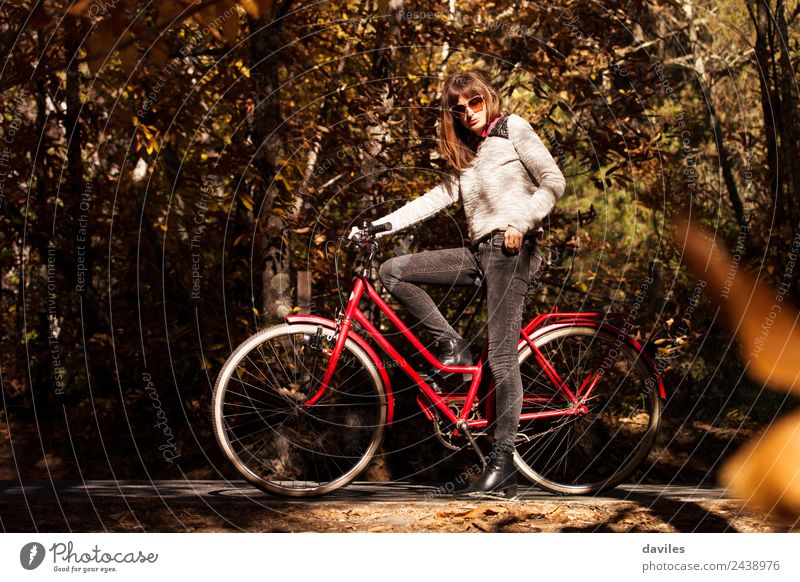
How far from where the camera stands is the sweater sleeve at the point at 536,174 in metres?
4.52

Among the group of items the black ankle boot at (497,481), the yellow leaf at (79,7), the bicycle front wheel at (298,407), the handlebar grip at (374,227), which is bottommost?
the black ankle boot at (497,481)

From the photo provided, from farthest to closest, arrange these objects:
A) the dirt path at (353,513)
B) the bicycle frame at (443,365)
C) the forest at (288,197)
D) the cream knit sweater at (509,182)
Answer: the forest at (288,197), the bicycle frame at (443,365), the cream knit sweater at (509,182), the dirt path at (353,513)

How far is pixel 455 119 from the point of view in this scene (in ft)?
15.7

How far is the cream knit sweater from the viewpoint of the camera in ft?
14.9

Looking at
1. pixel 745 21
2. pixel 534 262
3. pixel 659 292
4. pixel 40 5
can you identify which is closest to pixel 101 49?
pixel 40 5

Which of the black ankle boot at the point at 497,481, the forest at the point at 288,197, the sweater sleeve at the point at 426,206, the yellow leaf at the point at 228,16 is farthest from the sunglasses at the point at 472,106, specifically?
the black ankle boot at the point at 497,481

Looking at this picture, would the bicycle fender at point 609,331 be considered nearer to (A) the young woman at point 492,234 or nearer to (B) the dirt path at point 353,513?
(A) the young woman at point 492,234

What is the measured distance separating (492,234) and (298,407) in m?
1.34

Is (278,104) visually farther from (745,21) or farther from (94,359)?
(745,21)

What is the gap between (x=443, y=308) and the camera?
24.0 feet

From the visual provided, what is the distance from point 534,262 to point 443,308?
261cm

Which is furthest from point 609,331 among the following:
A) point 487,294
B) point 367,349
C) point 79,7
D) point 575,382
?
point 79,7

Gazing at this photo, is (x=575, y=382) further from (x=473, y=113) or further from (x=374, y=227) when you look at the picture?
(x=473, y=113)

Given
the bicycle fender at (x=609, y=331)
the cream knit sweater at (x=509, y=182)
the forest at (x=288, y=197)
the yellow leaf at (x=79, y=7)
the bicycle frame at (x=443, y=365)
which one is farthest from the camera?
the forest at (x=288, y=197)
